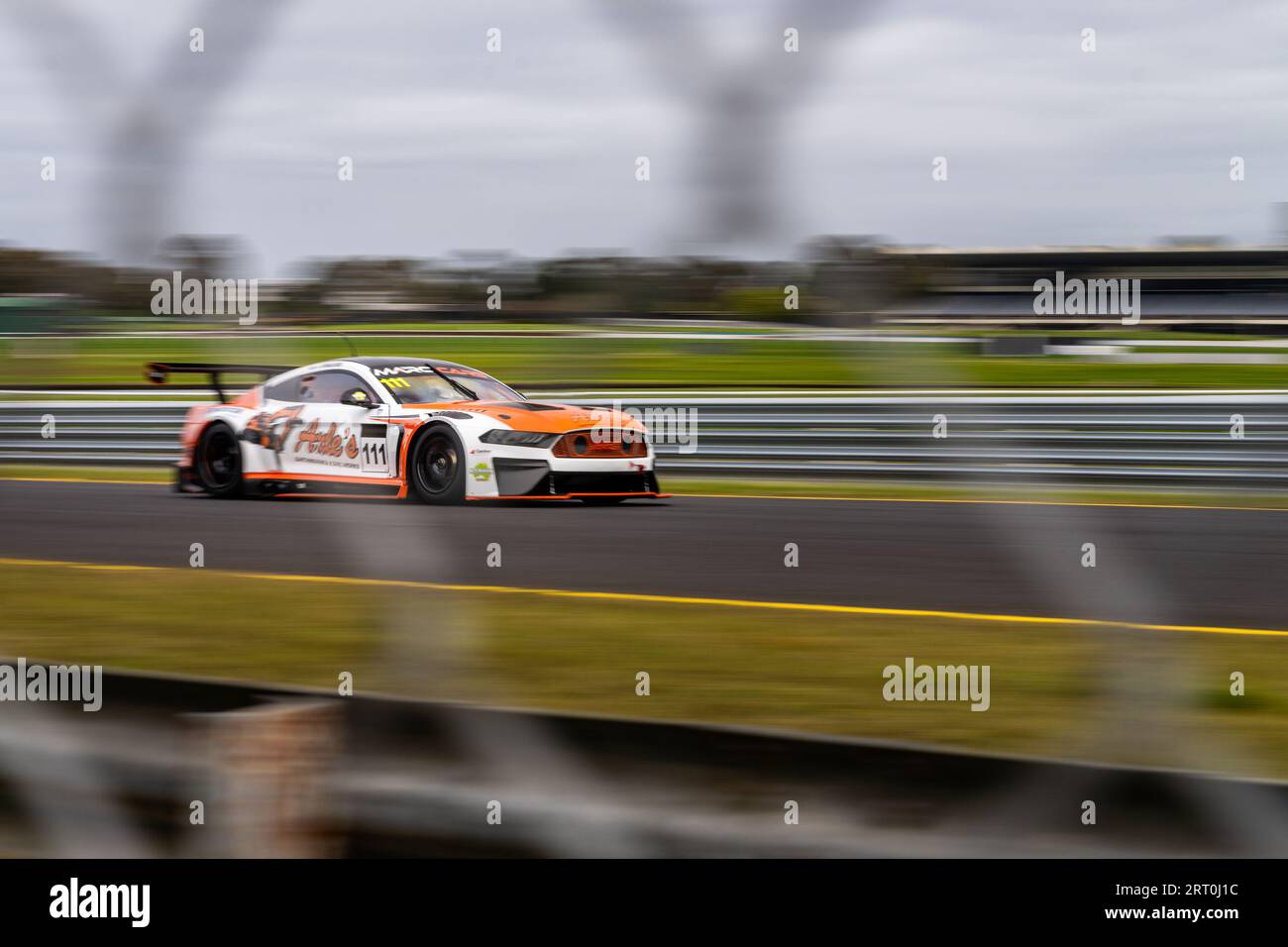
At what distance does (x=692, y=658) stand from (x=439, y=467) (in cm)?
515

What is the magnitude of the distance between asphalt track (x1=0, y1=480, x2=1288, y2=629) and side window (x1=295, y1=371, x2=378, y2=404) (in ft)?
2.20

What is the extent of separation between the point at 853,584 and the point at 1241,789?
167 inches

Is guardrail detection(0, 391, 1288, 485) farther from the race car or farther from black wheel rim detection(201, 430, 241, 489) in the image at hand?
the race car

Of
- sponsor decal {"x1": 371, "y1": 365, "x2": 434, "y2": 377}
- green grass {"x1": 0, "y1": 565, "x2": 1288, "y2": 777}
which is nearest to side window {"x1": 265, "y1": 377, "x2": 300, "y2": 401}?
sponsor decal {"x1": 371, "y1": 365, "x2": 434, "y2": 377}

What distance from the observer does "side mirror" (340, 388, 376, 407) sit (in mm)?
9547

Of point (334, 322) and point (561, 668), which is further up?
point (334, 322)

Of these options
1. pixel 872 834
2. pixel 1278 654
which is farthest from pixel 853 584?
pixel 872 834

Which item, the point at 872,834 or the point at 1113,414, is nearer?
the point at 872,834

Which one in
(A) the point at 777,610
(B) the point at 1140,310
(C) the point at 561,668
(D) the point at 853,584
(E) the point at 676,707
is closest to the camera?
(B) the point at 1140,310

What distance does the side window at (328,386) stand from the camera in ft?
31.2

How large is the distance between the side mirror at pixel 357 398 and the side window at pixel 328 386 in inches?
0.8

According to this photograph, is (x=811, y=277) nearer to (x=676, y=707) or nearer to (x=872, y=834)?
(x=872, y=834)

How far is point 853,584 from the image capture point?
250 inches

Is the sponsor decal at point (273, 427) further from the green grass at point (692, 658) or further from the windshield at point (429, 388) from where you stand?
the green grass at point (692, 658)
